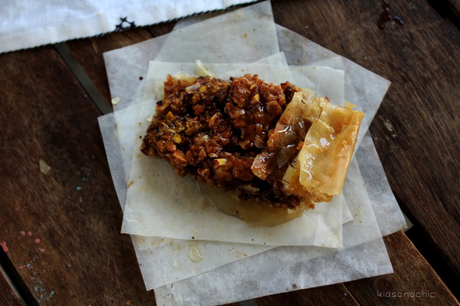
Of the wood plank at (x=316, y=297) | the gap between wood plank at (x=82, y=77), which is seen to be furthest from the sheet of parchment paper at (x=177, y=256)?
the gap between wood plank at (x=82, y=77)

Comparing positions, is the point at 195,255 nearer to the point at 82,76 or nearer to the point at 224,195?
the point at 224,195

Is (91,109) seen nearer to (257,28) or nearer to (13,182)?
(13,182)

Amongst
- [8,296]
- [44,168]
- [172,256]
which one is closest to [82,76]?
[44,168]

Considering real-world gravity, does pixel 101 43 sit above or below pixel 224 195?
above

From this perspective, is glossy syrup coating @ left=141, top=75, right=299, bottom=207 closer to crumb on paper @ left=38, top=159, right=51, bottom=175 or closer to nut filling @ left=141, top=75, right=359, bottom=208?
nut filling @ left=141, top=75, right=359, bottom=208

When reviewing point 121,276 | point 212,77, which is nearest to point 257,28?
point 212,77

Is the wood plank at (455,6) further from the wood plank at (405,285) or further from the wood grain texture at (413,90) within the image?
the wood plank at (405,285)
